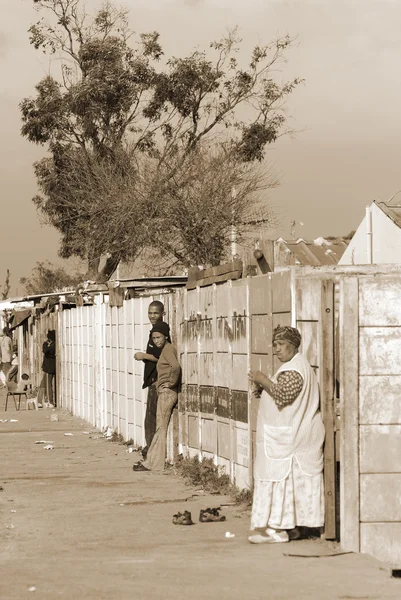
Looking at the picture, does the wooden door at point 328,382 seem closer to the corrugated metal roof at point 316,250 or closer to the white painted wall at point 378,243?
the white painted wall at point 378,243

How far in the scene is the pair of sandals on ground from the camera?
387 inches

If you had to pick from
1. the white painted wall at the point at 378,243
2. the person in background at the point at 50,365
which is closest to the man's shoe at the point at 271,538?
the white painted wall at the point at 378,243

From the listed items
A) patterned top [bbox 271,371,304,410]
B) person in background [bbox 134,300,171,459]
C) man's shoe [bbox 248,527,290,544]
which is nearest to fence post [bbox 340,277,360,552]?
patterned top [bbox 271,371,304,410]

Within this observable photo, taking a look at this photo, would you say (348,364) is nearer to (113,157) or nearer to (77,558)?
(77,558)

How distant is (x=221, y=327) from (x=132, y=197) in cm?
2577

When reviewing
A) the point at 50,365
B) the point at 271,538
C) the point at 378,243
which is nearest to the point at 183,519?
Answer: the point at 271,538

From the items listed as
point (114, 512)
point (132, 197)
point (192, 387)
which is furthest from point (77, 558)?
point (132, 197)

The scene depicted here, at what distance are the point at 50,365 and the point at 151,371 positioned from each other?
14.0 meters

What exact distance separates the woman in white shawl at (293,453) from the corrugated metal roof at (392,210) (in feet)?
40.6

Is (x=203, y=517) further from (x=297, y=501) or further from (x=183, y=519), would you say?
(x=297, y=501)

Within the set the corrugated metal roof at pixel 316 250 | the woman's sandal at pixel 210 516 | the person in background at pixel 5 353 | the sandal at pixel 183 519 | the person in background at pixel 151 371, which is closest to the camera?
the sandal at pixel 183 519

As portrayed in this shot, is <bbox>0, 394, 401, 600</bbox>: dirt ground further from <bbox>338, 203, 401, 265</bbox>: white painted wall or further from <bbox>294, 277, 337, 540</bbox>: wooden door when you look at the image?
<bbox>338, 203, 401, 265</bbox>: white painted wall

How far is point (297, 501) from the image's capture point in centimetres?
894

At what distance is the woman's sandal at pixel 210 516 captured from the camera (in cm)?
995
